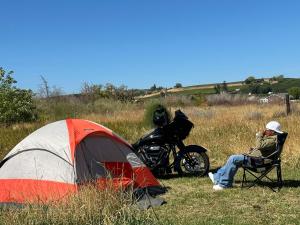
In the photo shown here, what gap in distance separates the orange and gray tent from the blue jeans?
3.65 feet

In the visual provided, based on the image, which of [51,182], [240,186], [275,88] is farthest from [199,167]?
[275,88]

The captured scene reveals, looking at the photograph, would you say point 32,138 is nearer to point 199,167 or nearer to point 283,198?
point 199,167

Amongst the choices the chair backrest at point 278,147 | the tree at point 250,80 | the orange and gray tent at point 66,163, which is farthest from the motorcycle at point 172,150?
the tree at point 250,80

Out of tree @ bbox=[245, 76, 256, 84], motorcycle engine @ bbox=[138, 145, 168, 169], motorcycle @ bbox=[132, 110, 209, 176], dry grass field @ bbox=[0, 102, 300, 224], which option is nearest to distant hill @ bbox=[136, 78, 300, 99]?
tree @ bbox=[245, 76, 256, 84]

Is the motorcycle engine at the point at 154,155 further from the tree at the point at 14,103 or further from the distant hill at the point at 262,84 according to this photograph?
the distant hill at the point at 262,84

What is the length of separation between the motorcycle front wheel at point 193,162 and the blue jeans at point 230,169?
1.34 m

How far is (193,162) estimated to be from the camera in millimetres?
10836

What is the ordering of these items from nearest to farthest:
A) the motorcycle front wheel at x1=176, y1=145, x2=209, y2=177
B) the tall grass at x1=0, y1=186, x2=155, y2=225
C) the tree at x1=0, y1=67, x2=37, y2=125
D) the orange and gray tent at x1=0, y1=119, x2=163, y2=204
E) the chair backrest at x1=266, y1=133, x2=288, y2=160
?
the tall grass at x1=0, y1=186, x2=155, y2=225, the orange and gray tent at x1=0, y1=119, x2=163, y2=204, the chair backrest at x1=266, y1=133, x2=288, y2=160, the motorcycle front wheel at x1=176, y1=145, x2=209, y2=177, the tree at x1=0, y1=67, x2=37, y2=125

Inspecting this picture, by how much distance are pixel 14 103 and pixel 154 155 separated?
1993 centimetres

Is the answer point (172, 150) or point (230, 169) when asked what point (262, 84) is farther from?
point (230, 169)

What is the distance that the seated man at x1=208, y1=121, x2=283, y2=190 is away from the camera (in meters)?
9.04

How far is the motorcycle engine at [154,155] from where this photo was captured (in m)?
10.7

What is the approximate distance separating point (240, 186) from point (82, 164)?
2864mm

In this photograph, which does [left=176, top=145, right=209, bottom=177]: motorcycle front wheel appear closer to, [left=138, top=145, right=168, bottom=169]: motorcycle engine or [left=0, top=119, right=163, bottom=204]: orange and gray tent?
[left=138, top=145, right=168, bottom=169]: motorcycle engine
